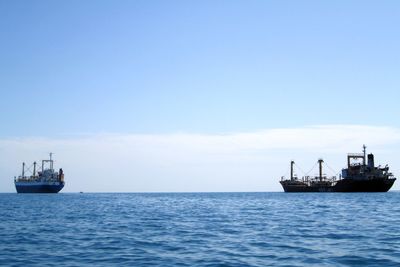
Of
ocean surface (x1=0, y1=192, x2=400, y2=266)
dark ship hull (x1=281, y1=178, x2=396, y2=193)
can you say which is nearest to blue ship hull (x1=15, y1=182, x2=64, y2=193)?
dark ship hull (x1=281, y1=178, x2=396, y2=193)

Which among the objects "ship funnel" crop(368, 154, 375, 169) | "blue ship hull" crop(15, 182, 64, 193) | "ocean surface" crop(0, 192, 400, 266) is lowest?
"blue ship hull" crop(15, 182, 64, 193)

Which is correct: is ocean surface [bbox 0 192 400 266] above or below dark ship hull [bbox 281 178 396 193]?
above

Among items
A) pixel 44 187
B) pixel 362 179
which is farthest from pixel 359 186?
pixel 44 187

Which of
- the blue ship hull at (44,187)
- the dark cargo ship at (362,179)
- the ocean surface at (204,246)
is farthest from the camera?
the blue ship hull at (44,187)

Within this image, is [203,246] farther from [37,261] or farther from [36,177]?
[36,177]

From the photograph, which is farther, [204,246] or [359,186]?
[359,186]

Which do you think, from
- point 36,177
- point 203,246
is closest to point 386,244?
point 203,246

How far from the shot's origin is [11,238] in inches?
1044

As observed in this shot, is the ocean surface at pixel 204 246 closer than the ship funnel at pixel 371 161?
Yes

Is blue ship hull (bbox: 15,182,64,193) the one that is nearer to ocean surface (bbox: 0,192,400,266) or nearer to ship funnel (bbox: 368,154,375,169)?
ship funnel (bbox: 368,154,375,169)

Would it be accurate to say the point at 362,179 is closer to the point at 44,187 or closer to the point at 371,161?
the point at 371,161

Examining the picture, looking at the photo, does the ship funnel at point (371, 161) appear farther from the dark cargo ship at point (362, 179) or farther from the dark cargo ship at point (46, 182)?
the dark cargo ship at point (46, 182)

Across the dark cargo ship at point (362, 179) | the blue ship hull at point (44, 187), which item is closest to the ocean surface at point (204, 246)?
the dark cargo ship at point (362, 179)

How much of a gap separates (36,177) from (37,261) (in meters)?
191
